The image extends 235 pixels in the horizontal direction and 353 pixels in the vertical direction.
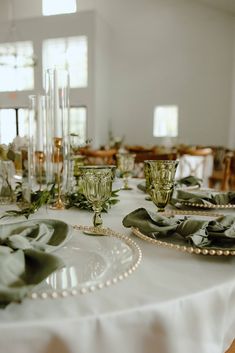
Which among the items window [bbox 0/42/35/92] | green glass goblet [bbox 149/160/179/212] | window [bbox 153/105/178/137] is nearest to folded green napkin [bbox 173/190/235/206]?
green glass goblet [bbox 149/160/179/212]

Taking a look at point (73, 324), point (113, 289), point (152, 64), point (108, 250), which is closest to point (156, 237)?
point (108, 250)

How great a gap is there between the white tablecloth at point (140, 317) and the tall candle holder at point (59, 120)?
33.3 inches

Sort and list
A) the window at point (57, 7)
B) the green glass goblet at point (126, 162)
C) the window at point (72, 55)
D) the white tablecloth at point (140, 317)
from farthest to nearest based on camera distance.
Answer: the window at point (57, 7)
the window at point (72, 55)
the green glass goblet at point (126, 162)
the white tablecloth at point (140, 317)

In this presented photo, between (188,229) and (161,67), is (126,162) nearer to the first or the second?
(188,229)

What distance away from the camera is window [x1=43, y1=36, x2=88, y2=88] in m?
8.69

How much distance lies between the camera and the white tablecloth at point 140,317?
49 cm

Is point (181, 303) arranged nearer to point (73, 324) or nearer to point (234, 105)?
point (73, 324)

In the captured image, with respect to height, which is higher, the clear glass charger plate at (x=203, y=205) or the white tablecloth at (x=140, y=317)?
the clear glass charger plate at (x=203, y=205)

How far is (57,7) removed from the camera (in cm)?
945

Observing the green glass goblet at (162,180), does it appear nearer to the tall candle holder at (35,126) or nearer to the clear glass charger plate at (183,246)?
the clear glass charger plate at (183,246)

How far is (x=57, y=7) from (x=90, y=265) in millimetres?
10282

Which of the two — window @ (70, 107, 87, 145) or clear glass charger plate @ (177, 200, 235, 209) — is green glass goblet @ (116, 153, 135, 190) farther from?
window @ (70, 107, 87, 145)

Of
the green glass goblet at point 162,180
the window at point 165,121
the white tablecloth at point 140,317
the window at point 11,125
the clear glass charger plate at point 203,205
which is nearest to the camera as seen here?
the white tablecloth at point 140,317

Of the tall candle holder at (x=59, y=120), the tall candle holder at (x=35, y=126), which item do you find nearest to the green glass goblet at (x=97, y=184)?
the tall candle holder at (x=59, y=120)
